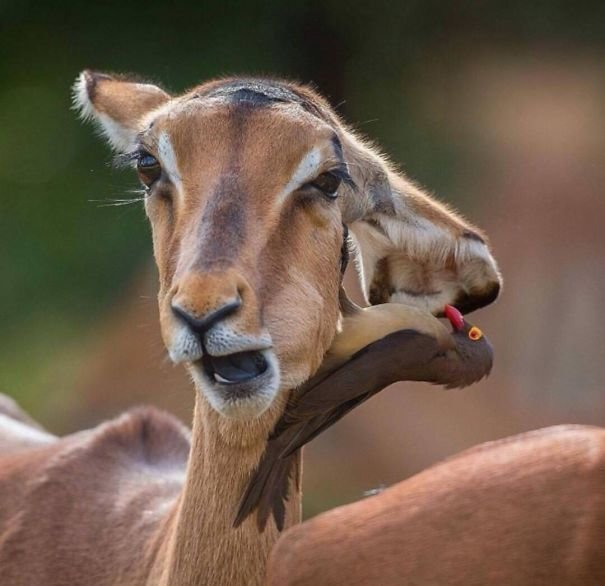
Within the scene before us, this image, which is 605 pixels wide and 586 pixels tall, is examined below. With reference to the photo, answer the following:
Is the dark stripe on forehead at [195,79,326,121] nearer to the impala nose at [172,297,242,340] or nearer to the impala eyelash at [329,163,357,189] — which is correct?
the impala eyelash at [329,163,357,189]

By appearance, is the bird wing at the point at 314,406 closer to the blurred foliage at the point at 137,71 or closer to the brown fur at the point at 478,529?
the brown fur at the point at 478,529

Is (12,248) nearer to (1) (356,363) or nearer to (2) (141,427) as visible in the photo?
(2) (141,427)

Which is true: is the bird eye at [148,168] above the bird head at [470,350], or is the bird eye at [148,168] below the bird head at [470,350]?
above

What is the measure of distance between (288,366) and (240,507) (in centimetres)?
47

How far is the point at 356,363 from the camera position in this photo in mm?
3875

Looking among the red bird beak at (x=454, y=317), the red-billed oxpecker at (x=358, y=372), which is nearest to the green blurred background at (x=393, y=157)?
the red bird beak at (x=454, y=317)

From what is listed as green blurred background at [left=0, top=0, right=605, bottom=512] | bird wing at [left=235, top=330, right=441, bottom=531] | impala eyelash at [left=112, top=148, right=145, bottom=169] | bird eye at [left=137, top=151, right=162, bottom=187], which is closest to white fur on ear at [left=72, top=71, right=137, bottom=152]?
impala eyelash at [left=112, top=148, right=145, bottom=169]

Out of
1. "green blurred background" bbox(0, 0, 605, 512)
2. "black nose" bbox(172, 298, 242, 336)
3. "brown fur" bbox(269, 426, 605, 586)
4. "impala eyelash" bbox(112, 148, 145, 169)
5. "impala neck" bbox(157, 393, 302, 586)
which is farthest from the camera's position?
"green blurred background" bbox(0, 0, 605, 512)

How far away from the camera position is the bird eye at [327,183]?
380 cm

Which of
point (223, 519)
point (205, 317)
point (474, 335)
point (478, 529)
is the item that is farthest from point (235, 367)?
point (474, 335)

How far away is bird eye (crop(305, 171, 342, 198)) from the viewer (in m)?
3.80

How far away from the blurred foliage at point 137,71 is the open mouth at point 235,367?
6750mm

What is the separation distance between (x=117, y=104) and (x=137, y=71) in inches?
274

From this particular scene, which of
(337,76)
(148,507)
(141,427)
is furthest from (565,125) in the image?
(148,507)
